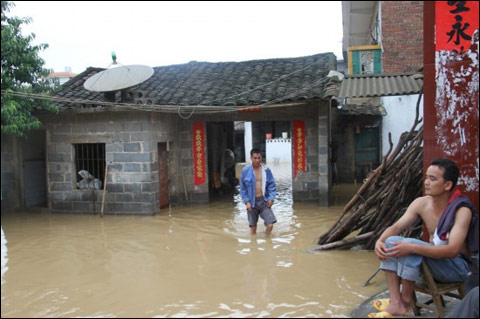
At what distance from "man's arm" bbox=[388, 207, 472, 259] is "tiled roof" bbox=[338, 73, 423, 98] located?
4.76m

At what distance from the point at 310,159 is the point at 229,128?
503 cm

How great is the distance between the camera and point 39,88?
10359mm

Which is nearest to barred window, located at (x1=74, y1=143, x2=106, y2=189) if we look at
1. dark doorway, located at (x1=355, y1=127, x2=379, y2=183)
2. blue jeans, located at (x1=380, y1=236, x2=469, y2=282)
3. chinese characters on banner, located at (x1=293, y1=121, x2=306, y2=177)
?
chinese characters on banner, located at (x1=293, y1=121, x2=306, y2=177)

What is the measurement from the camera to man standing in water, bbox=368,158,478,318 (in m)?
3.83

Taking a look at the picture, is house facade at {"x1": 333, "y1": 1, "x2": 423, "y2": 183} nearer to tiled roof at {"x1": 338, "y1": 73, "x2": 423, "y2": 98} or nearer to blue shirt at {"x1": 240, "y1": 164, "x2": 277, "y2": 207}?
tiled roof at {"x1": 338, "y1": 73, "x2": 423, "y2": 98}

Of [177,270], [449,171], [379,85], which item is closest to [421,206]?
[449,171]

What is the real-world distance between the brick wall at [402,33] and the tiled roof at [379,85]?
578 cm

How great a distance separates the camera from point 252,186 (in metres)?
8.09

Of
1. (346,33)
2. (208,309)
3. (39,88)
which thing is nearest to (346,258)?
(208,309)

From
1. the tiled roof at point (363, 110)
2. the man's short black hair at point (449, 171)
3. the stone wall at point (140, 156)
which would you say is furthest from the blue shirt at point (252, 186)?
the tiled roof at point (363, 110)

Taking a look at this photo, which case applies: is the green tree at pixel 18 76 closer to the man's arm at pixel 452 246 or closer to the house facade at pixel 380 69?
the man's arm at pixel 452 246

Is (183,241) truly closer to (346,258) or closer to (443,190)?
(346,258)

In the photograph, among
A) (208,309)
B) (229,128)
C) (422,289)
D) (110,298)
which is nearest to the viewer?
(422,289)

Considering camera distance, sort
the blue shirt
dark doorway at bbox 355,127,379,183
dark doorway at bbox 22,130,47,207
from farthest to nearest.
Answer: dark doorway at bbox 355,127,379,183
dark doorway at bbox 22,130,47,207
the blue shirt
